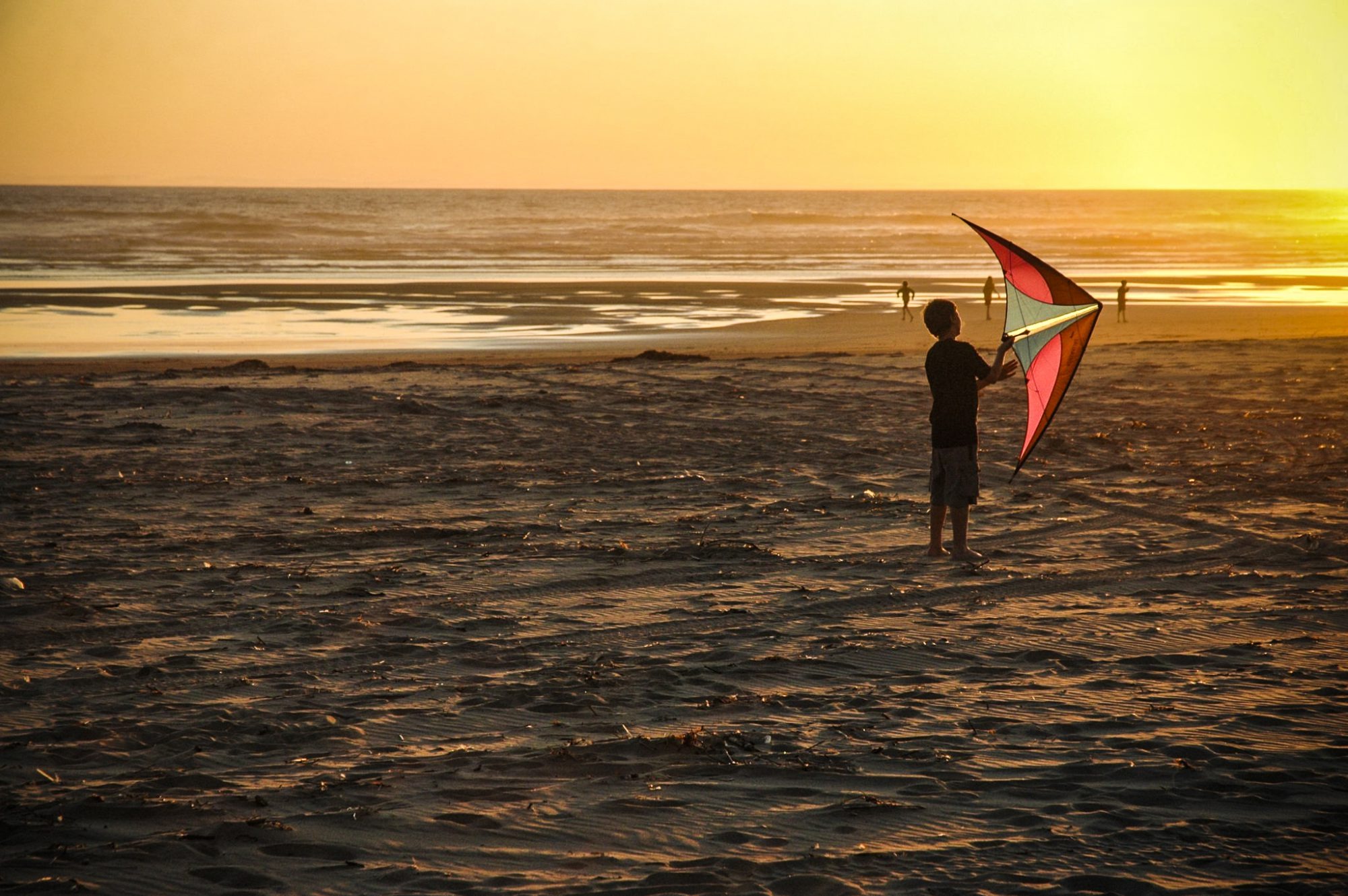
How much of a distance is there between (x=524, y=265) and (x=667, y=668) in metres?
42.8

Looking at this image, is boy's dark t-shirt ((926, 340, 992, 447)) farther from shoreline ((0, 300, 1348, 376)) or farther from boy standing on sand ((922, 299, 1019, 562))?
shoreline ((0, 300, 1348, 376))

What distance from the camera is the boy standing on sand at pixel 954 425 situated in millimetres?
7762

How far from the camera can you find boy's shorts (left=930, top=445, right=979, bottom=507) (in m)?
7.74

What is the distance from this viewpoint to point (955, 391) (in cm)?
790

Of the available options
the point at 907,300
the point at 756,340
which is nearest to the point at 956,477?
the point at 756,340

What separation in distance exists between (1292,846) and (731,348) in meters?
17.9

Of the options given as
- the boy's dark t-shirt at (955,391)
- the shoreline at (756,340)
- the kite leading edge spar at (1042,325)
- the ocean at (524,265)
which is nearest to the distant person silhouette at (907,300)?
the shoreline at (756,340)

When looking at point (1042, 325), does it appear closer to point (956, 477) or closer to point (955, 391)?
point (955, 391)

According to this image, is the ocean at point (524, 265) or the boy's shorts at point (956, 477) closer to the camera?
the boy's shorts at point (956, 477)

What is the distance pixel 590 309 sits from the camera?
29281 mm

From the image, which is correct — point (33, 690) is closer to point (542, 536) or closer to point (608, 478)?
point (542, 536)

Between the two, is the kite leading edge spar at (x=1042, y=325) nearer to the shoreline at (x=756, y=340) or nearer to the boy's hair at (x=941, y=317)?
the boy's hair at (x=941, y=317)

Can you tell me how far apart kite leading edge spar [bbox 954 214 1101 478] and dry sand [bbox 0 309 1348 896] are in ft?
3.28

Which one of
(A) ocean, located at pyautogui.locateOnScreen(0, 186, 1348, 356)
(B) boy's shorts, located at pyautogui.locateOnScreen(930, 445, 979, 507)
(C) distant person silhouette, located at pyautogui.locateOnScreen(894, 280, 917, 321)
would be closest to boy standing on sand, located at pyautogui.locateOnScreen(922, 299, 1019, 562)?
(B) boy's shorts, located at pyautogui.locateOnScreen(930, 445, 979, 507)
